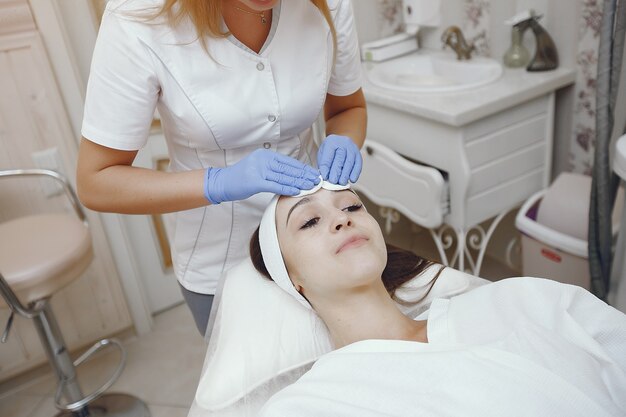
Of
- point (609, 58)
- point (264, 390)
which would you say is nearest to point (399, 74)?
point (609, 58)

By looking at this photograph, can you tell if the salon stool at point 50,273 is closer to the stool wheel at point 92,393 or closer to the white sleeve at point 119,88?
the stool wheel at point 92,393

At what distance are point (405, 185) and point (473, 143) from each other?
0.93 feet

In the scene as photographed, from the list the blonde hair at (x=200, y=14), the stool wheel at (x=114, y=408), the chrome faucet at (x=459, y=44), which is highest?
the blonde hair at (x=200, y=14)

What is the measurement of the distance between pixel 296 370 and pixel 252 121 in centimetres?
54

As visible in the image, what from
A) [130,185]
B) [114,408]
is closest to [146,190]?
[130,185]

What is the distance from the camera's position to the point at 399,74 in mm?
2346

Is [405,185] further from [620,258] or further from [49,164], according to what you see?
[49,164]

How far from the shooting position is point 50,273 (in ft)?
5.55

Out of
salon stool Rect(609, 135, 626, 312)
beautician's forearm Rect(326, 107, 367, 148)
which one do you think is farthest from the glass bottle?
beautician's forearm Rect(326, 107, 367, 148)

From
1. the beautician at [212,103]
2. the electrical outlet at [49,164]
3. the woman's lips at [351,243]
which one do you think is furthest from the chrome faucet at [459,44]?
the electrical outlet at [49,164]

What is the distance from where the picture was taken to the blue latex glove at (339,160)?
1183 mm

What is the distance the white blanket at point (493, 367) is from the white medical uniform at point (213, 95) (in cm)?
44

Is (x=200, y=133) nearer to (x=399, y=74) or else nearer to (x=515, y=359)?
(x=515, y=359)

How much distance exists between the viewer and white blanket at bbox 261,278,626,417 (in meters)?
Answer: 0.90
